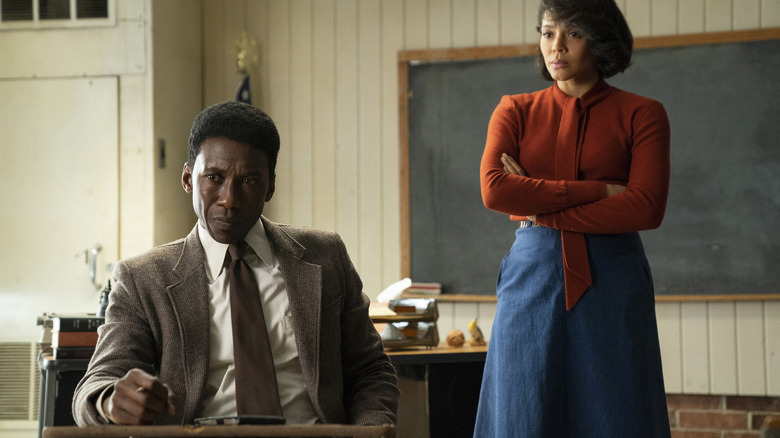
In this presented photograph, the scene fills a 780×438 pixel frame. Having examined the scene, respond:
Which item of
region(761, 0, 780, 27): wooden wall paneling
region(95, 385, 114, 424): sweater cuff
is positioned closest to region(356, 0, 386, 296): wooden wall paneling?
region(761, 0, 780, 27): wooden wall paneling

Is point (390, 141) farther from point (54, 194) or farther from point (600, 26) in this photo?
point (600, 26)

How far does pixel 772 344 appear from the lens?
3881 mm

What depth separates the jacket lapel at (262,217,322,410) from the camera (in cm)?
140

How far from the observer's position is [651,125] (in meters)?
1.95

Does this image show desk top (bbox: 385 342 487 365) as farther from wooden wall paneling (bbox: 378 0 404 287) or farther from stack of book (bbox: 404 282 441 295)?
wooden wall paneling (bbox: 378 0 404 287)

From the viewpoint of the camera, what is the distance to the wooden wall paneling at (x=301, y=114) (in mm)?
4430

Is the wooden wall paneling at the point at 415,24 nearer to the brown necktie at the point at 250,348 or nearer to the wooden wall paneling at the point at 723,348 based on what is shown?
the wooden wall paneling at the point at 723,348

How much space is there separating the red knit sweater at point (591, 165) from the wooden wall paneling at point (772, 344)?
2.30 metres

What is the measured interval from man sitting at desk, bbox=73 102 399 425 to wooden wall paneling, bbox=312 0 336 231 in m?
2.91

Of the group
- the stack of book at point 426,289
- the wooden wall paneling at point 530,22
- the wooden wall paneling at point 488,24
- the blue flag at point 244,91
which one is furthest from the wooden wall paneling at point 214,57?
the wooden wall paneling at point 530,22

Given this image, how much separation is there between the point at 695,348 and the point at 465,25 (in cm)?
203

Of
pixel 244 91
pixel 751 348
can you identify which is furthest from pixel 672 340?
pixel 244 91

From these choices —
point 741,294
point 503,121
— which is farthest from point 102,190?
point 741,294

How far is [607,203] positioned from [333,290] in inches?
29.2
